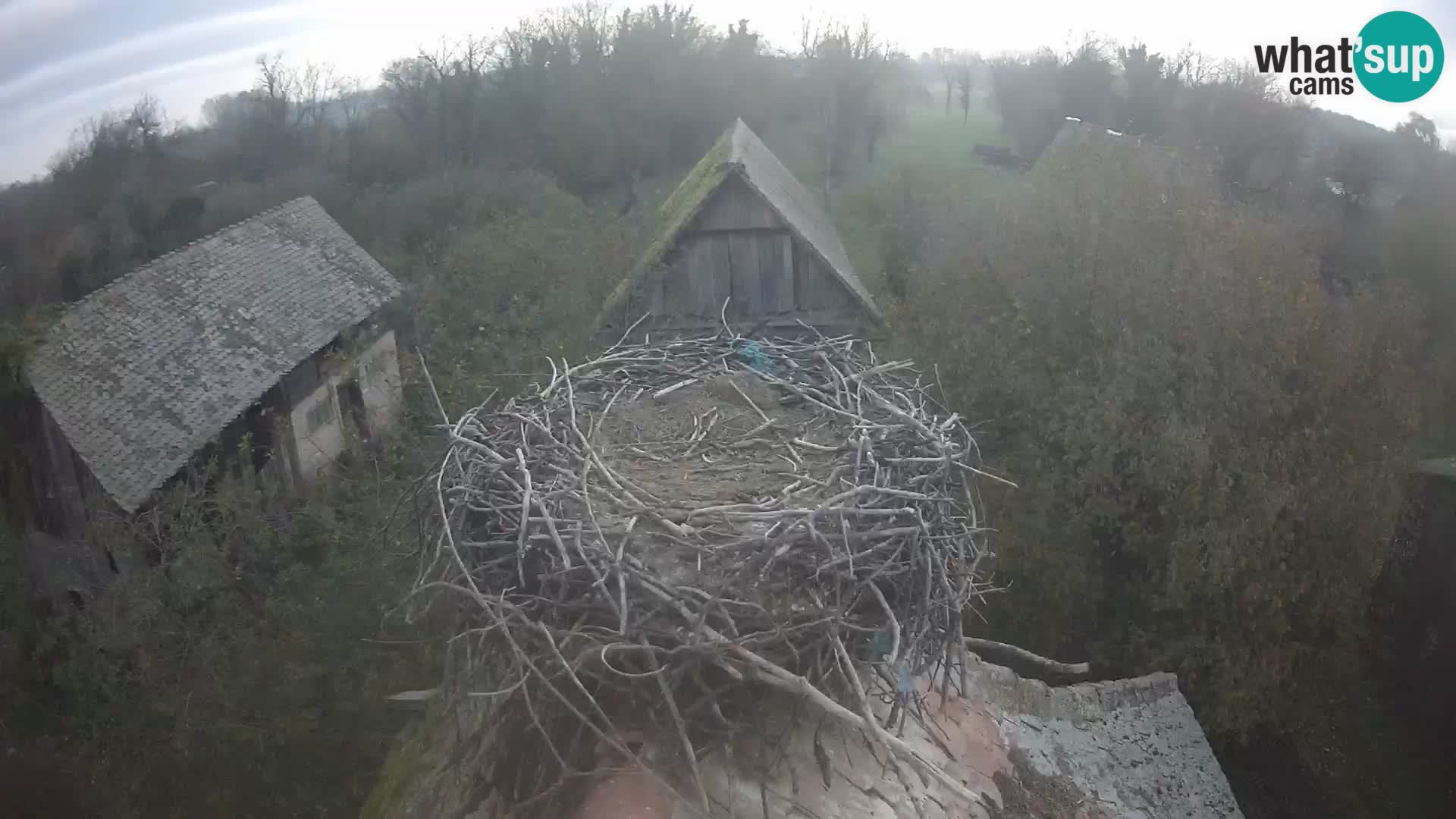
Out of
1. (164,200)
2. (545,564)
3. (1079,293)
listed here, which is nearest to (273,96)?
(164,200)

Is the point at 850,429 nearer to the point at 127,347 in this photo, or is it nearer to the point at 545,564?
the point at 545,564

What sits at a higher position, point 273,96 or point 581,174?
point 273,96

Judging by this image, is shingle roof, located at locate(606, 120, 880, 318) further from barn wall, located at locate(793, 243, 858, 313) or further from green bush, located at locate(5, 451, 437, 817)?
green bush, located at locate(5, 451, 437, 817)

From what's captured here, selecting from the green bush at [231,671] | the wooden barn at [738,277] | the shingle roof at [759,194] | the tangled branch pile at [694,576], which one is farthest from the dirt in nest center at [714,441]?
the green bush at [231,671]

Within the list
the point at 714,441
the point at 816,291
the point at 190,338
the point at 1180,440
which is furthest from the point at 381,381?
the point at 714,441

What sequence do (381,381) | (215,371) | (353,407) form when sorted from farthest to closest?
(381,381)
(353,407)
(215,371)

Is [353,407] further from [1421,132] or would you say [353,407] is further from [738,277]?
[1421,132]
